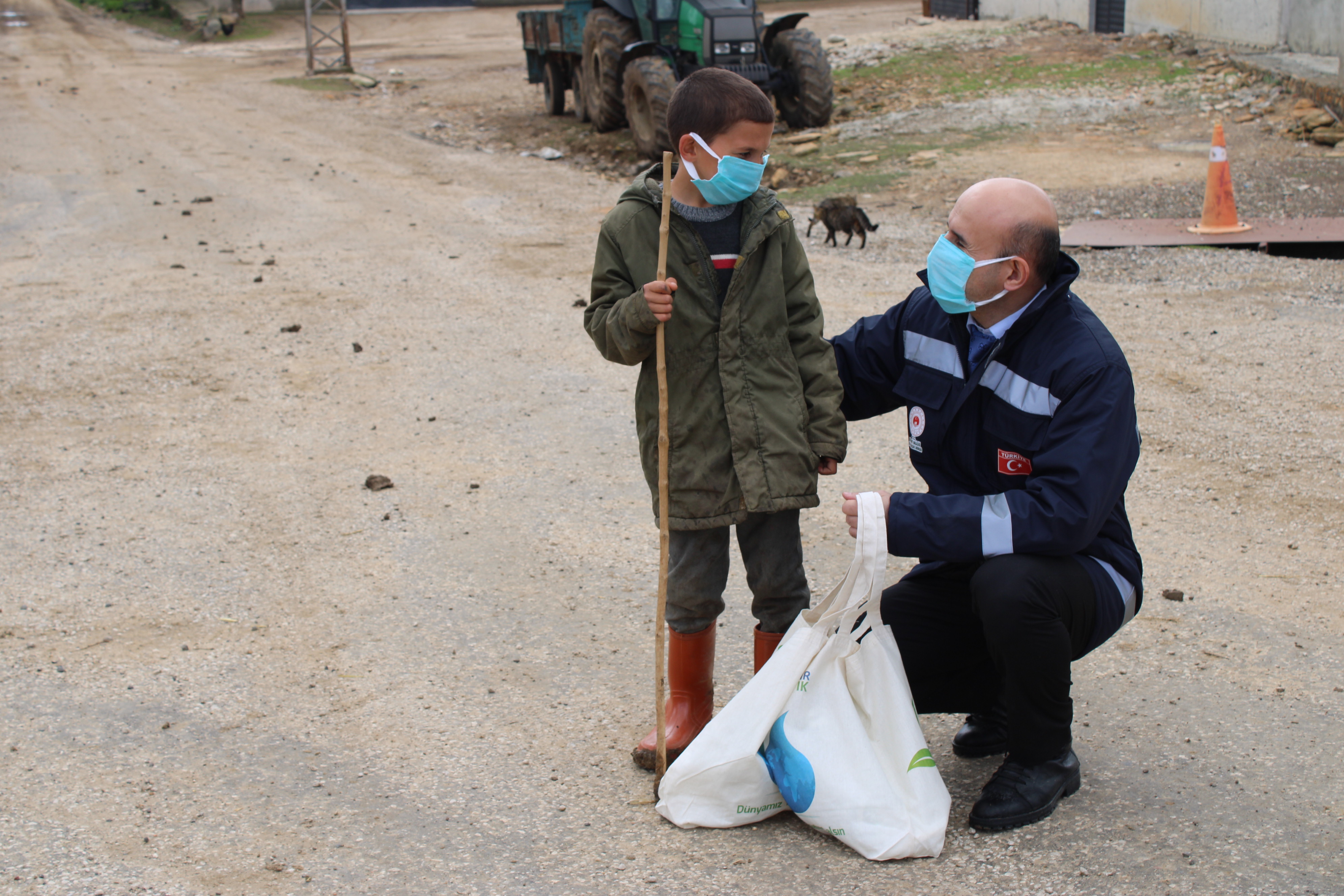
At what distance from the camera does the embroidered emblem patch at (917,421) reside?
2.79 metres

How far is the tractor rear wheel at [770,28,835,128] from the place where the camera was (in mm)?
13414

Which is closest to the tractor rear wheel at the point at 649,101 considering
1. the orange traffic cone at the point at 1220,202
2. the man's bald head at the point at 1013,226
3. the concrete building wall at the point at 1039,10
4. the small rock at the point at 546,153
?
the small rock at the point at 546,153

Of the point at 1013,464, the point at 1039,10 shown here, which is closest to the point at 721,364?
the point at 1013,464

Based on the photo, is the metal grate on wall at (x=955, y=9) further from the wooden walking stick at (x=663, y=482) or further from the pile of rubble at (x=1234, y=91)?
the wooden walking stick at (x=663, y=482)

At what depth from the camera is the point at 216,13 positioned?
29672 mm

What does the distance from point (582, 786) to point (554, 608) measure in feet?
3.45

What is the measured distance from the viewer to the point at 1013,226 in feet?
8.58

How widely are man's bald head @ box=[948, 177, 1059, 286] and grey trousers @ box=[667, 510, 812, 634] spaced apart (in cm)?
74


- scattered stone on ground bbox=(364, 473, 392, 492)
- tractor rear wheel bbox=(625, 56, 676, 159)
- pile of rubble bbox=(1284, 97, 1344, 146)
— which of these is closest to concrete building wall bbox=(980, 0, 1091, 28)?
pile of rubble bbox=(1284, 97, 1344, 146)

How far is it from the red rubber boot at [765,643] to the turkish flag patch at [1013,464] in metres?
0.65

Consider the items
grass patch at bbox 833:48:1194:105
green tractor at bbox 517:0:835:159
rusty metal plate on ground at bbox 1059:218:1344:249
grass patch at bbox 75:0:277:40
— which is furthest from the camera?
grass patch at bbox 75:0:277:40

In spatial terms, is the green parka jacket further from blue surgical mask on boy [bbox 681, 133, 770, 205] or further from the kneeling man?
the kneeling man

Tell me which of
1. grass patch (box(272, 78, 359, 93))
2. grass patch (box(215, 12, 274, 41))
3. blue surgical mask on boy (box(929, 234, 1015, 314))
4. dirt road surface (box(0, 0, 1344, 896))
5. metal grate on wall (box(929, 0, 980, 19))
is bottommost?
dirt road surface (box(0, 0, 1344, 896))

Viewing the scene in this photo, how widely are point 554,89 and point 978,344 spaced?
14.6 m
